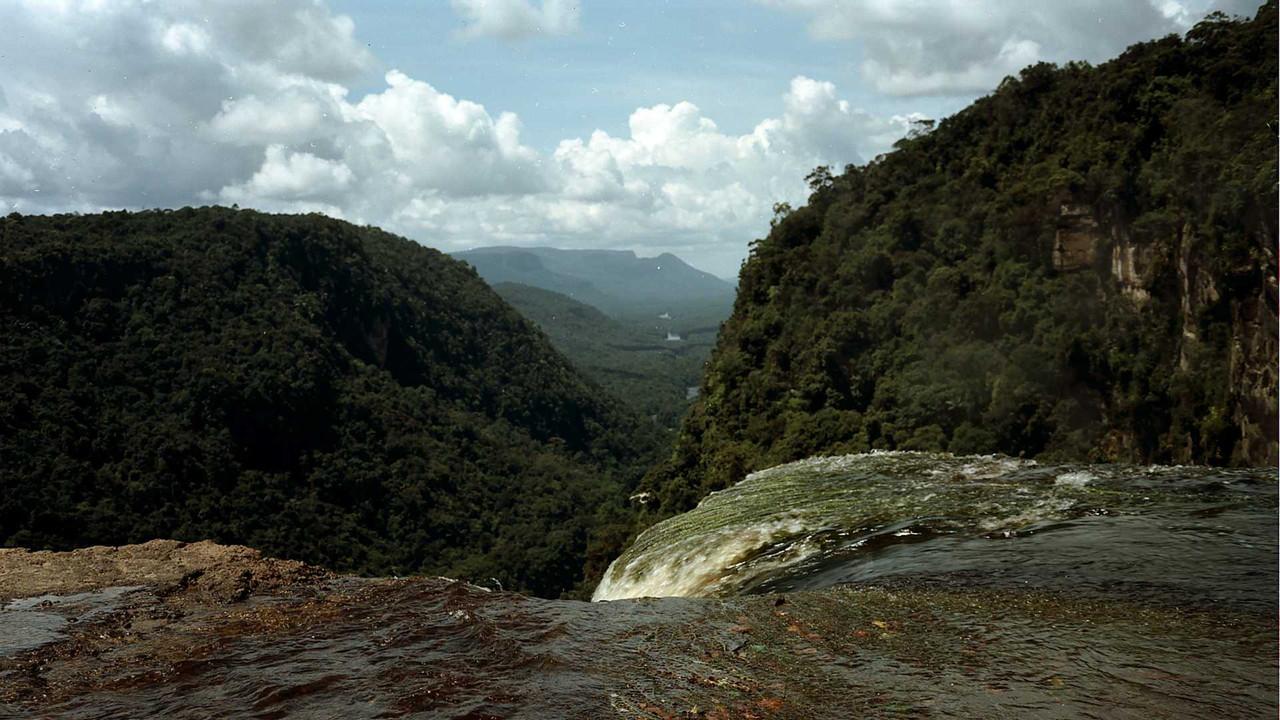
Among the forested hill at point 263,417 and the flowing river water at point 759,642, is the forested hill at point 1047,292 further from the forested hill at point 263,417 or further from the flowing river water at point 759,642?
the flowing river water at point 759,642

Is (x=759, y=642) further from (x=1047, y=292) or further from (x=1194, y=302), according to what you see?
(x=1047, y=292)

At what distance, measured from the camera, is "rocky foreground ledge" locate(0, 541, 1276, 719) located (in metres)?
5.00

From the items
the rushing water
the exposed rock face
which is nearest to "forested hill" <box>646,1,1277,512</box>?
the exposed rock face

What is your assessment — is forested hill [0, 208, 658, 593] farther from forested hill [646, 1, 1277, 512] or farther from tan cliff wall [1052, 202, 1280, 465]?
tan cliff wall [1052, 202, 1280, 465]

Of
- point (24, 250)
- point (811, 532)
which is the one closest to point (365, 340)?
point (24, 250)

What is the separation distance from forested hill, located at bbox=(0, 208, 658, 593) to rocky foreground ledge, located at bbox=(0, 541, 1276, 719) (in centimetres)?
2909

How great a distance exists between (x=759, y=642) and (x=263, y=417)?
5634 cm

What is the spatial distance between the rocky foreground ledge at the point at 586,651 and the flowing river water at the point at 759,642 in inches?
0.8

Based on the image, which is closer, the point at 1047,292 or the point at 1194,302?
the point at 1194,302

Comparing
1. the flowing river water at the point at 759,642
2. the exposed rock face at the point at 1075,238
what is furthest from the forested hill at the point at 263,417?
the flowing river water at the point at 759,642

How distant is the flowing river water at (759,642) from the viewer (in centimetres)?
502

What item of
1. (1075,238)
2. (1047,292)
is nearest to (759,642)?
(1047,292)

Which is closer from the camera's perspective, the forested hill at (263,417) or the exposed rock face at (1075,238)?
the exposed rock face at (1075,238)

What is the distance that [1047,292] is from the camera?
30781 mm
